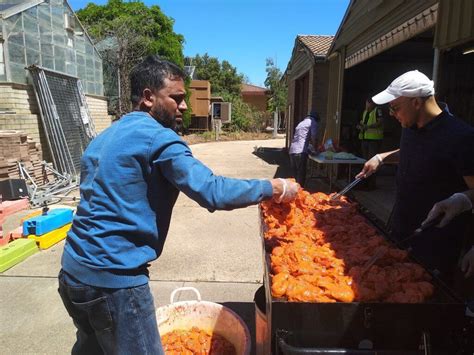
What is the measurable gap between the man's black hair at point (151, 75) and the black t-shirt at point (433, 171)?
1793 millimetres

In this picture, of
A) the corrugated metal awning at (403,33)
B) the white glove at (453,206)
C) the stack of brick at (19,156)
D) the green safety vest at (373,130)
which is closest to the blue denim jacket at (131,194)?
the white glove at (453,206)

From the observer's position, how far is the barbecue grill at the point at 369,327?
1739 mm

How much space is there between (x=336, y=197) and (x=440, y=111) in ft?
4.40

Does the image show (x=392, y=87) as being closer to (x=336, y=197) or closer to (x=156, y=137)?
(x=336, y=197)

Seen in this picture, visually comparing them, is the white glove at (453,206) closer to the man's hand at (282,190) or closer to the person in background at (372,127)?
the man's hand at (282,190)

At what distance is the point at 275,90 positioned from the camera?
123 ft

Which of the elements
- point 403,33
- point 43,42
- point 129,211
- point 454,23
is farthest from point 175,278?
point 43,42

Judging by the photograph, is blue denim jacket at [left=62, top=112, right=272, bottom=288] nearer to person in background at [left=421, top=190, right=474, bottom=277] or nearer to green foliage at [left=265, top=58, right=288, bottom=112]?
person in background at [left=421, top=190, right=474, bottom=277]

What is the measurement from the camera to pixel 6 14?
993 centimetres

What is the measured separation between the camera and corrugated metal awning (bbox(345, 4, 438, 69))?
15.7ft

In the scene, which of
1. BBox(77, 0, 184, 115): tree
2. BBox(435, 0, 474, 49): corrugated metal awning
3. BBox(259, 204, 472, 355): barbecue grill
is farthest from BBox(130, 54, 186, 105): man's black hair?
BBox(77, 0, 184, 115): tree

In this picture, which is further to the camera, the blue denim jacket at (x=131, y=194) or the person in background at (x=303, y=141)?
the person in background at (x=303, y=141)

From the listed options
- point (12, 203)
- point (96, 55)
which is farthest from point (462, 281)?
point (96, 55)

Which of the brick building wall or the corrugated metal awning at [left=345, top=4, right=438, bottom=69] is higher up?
the corrugated metal awning at [left=345, top=4, right=438, bottom=69]
